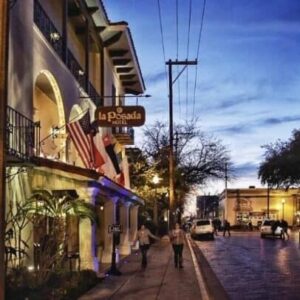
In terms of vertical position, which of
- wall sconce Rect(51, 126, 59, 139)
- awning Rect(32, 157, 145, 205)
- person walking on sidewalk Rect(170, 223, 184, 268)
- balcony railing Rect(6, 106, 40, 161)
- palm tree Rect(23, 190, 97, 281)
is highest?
wall sconce Rect(51, 126, 59, 139)

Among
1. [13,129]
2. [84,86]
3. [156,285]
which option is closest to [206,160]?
[84,86]

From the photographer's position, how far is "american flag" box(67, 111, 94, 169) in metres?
20.1

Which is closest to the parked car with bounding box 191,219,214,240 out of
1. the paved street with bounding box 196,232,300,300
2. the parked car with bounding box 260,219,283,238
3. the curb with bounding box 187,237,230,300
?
the parked car with bounding box 260,219,283,238

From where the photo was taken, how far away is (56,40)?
20.9m

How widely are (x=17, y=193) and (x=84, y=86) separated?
11.1m

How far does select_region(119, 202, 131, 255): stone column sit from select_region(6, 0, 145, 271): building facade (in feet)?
0.15

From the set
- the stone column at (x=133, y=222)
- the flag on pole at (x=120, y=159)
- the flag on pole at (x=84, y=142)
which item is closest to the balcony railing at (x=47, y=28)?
the flag on pole at (x=84, y=142)

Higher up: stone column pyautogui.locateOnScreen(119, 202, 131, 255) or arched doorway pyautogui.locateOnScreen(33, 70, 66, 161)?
arched doorway pyautogui.locateOnScreen(33, 70, 66, 161)

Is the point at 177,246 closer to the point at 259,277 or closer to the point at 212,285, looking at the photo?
the point at 259,277

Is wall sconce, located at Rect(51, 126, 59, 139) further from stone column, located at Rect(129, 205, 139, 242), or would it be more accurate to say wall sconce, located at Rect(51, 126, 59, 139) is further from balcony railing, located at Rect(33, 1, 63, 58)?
stone column, located at Rect(129, 205, 139, 242)

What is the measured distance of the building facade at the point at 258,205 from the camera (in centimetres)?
10694

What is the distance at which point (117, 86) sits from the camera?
119 ft

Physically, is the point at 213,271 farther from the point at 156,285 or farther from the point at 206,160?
the point at 206,160

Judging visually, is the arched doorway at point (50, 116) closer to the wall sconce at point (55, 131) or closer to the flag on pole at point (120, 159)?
the wall sconce at point (55, 131)
